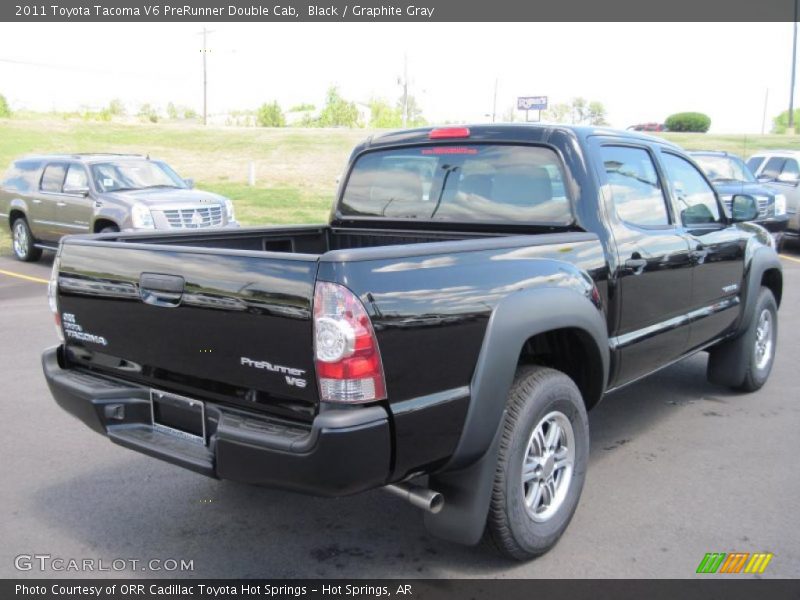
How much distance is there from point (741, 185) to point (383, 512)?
1162 cm

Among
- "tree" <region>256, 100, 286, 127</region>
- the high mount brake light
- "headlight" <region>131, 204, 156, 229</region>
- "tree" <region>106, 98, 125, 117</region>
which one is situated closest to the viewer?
the high mount brake light

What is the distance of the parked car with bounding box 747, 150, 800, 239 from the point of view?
14.2m

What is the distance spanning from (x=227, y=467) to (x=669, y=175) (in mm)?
3367

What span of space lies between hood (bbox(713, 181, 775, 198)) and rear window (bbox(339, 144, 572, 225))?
9.69 m

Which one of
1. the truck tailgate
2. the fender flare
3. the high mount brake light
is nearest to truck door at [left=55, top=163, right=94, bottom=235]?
the high mount brake light

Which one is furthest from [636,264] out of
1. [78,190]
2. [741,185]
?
[741,185]

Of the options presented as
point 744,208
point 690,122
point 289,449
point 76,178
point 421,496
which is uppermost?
point 690,122

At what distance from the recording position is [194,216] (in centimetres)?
1178

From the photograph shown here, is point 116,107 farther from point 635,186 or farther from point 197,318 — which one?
point 197,318

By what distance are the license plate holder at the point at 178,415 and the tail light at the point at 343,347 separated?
0.68 m

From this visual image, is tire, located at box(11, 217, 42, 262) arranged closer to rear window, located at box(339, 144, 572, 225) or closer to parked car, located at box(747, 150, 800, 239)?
rear window, located at box(339, 144, 572, 225)

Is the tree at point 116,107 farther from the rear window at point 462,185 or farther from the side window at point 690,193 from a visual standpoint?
the side window at point 690,193

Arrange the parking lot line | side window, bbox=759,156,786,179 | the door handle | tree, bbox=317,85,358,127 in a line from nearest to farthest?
the door handle < the parking lot line < side window, bbox=759,156,786,179 < tree, bbox=317,85,358,127

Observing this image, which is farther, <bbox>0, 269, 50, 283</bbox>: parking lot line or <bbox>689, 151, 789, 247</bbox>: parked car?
<bbox>689, 151, 789, 247</bbox>: parked car
